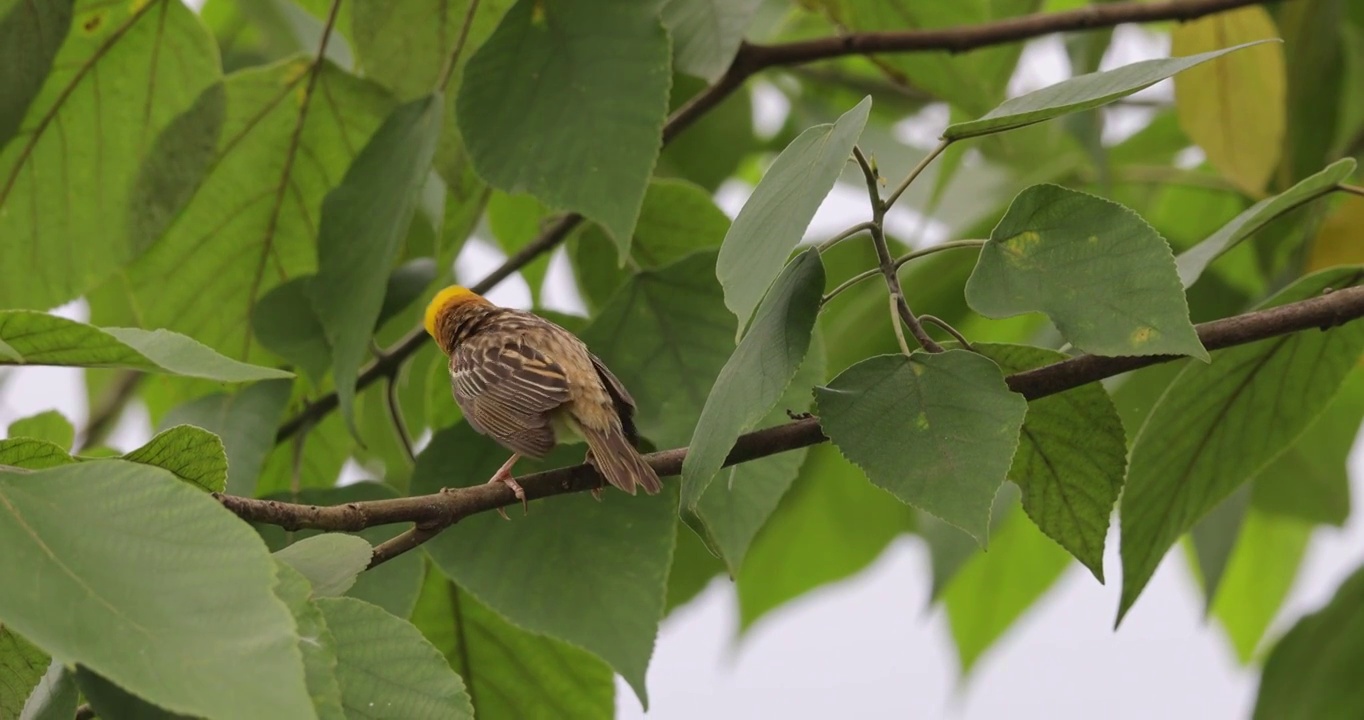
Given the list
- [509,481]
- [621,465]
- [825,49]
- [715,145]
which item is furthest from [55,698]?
[715,145]

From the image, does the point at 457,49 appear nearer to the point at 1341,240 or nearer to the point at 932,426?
the point at 932,426

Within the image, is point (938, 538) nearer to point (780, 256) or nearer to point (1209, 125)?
point (1209, 125)

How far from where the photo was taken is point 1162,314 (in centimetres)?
92

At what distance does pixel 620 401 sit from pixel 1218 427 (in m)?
0.55

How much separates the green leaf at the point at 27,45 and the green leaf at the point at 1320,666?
5.81 feet

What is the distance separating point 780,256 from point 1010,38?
1002 mm

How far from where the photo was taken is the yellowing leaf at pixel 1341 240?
1865 mm

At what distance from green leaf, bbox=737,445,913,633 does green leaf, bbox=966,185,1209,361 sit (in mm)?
1441

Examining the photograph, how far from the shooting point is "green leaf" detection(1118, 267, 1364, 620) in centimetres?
125

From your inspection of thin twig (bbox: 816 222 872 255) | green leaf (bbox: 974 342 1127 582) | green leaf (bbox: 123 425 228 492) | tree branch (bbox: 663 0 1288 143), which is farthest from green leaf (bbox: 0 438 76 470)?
tree branch (bbox: 663 0 1288 143)

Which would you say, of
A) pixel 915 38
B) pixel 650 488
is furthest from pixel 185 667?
pixel 915 38

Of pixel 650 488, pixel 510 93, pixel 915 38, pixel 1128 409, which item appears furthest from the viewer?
pixel 1128 409

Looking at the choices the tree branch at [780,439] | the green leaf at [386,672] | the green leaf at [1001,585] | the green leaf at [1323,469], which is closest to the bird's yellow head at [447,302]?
the tree branch at [780,439]

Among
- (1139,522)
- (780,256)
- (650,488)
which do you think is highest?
(780,256)
